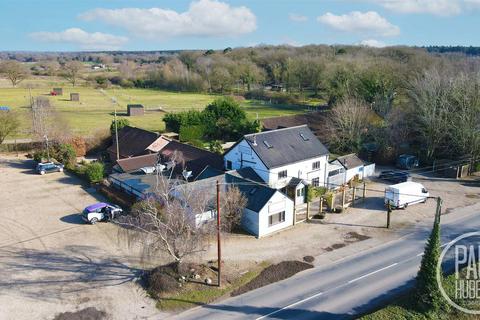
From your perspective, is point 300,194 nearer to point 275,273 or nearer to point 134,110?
point 275,273

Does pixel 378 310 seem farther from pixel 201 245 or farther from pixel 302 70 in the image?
pixel 302 70

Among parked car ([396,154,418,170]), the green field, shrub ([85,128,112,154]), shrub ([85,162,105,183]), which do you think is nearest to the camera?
shrub ([85,162,105,183])

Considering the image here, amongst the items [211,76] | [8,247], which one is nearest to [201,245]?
[8,247]

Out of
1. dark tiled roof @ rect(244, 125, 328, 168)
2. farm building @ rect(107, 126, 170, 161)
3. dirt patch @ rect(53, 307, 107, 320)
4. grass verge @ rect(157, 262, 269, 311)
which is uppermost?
dark tiled roof @ rect(244, 125, 328, 168)

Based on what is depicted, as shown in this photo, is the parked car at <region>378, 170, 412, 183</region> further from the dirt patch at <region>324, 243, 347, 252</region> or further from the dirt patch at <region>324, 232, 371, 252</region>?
the dirt patch at <region>324, 243, 347, 252</region>

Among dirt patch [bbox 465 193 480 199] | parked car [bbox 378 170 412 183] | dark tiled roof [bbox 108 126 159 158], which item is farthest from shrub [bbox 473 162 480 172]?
dark tiled roof [bbox 108 126 159 158]
